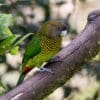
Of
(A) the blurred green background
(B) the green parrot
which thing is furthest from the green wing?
(A) the blurred green background

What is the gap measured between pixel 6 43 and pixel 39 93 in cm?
19

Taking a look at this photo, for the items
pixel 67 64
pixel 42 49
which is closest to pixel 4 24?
pixel 67 64

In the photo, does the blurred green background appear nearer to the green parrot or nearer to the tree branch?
the green parrot

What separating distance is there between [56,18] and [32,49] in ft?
3.19

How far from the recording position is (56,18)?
122 inches

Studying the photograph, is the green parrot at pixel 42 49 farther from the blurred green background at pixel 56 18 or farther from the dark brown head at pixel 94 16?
the blurred green background at pixel 56 18

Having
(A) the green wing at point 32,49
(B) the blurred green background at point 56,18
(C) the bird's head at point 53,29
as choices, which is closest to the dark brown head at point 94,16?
(C) the bird's head at point 53,29

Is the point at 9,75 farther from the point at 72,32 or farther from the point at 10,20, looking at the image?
the point at 10,20

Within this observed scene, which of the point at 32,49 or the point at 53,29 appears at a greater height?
the point at 53,29

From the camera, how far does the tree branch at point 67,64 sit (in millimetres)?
1689

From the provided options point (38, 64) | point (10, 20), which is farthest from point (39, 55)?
point (10, 20)

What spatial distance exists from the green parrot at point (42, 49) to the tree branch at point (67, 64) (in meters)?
0.17

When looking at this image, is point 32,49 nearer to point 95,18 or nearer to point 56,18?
point 95,18

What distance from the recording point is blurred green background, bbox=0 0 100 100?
287 centimetres
